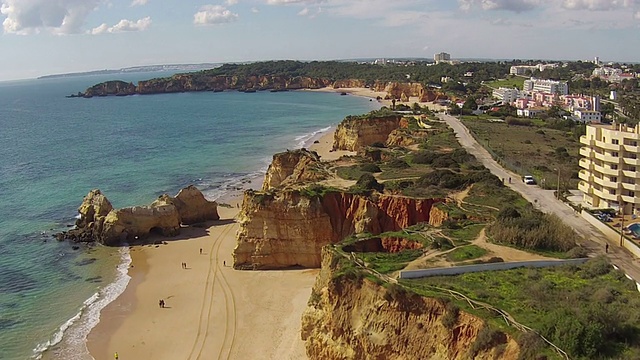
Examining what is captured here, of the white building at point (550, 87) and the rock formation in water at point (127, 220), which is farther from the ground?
Answer: the white building at point (550, 87)

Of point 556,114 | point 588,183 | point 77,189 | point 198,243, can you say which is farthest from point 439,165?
point 556,114

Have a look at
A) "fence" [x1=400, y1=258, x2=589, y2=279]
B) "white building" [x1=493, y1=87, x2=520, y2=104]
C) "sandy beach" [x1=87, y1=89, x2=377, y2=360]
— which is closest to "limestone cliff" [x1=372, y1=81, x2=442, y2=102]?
"white building" [x1=493, y1=87, x2=520, y2=104]

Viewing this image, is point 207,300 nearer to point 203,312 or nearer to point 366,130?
point 203,312

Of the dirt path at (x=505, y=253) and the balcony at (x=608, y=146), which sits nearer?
the dirt path at (x=505, y=253)

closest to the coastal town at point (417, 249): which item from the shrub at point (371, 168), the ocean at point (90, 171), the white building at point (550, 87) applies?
the shrub at point (371, 168)

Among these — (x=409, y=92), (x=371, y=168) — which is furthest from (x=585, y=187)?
(x=409, y=92)

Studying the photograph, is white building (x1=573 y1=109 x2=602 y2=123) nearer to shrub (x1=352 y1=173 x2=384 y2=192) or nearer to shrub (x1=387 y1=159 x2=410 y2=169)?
shrub (x1=387 y1=159 x2=410 y2=169)

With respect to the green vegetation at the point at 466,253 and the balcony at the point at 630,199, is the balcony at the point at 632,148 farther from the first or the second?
the green vegetation at the point at 466,253

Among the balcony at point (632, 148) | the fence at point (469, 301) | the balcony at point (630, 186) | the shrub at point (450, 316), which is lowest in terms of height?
the shrub at point (450, 316)
